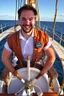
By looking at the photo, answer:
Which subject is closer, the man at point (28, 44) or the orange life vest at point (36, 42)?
the man at point (28, 44)

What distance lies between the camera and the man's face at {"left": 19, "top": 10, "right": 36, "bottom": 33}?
9.58 feet

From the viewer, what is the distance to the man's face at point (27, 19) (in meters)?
2.92

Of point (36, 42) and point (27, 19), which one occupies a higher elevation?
point (27, 19)

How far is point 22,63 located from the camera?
3.34 m

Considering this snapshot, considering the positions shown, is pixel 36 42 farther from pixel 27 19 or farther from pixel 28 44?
pixel 27 19

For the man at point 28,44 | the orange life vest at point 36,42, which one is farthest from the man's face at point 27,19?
the orange life vest at point 36,42

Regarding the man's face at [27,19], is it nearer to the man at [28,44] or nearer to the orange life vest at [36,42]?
the man at [28,44]

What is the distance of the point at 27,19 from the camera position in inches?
115

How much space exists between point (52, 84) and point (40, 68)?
64 centimetres

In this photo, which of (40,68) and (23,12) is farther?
(40,68)

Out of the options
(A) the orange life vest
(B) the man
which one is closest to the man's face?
(B) the man

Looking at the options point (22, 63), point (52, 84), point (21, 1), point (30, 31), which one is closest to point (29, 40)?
point (30, 31)

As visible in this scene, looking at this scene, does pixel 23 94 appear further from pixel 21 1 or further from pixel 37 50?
pixel 21 1

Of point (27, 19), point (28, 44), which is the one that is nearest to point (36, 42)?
point (28, 44)
